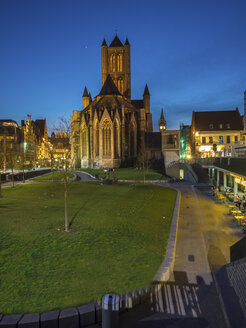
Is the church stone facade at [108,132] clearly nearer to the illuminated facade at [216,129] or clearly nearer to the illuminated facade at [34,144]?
the illuminated facade at [34,144]

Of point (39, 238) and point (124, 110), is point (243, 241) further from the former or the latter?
point (124, 110)

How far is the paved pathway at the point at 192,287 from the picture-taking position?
5.12 m

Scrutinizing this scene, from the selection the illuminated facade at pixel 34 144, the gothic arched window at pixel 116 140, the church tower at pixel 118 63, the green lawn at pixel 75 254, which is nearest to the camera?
the green lawn at pixel 75 254

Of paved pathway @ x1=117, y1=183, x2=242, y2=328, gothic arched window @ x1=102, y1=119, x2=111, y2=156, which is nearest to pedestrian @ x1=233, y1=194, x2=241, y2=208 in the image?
paved pathway @ x1=117, y1=183, x2=242, y2=328

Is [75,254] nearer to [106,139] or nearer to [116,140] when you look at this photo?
[106,139]

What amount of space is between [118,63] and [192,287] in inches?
3234

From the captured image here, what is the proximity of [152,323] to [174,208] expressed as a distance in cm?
1119

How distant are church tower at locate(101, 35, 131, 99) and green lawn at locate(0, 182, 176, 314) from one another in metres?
69.6

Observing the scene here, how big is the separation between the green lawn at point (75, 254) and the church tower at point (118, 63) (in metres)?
69.6

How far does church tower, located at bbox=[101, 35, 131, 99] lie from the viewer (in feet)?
254

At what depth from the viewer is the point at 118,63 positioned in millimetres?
78750

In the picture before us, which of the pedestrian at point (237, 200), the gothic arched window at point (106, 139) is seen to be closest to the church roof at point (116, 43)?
the gothic arched window at point (106, 139)

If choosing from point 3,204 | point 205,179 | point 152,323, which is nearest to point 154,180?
point 205,179

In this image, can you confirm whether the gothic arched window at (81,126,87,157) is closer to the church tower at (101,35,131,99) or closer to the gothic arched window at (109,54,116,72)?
the church tower at (101,35,131,99)
